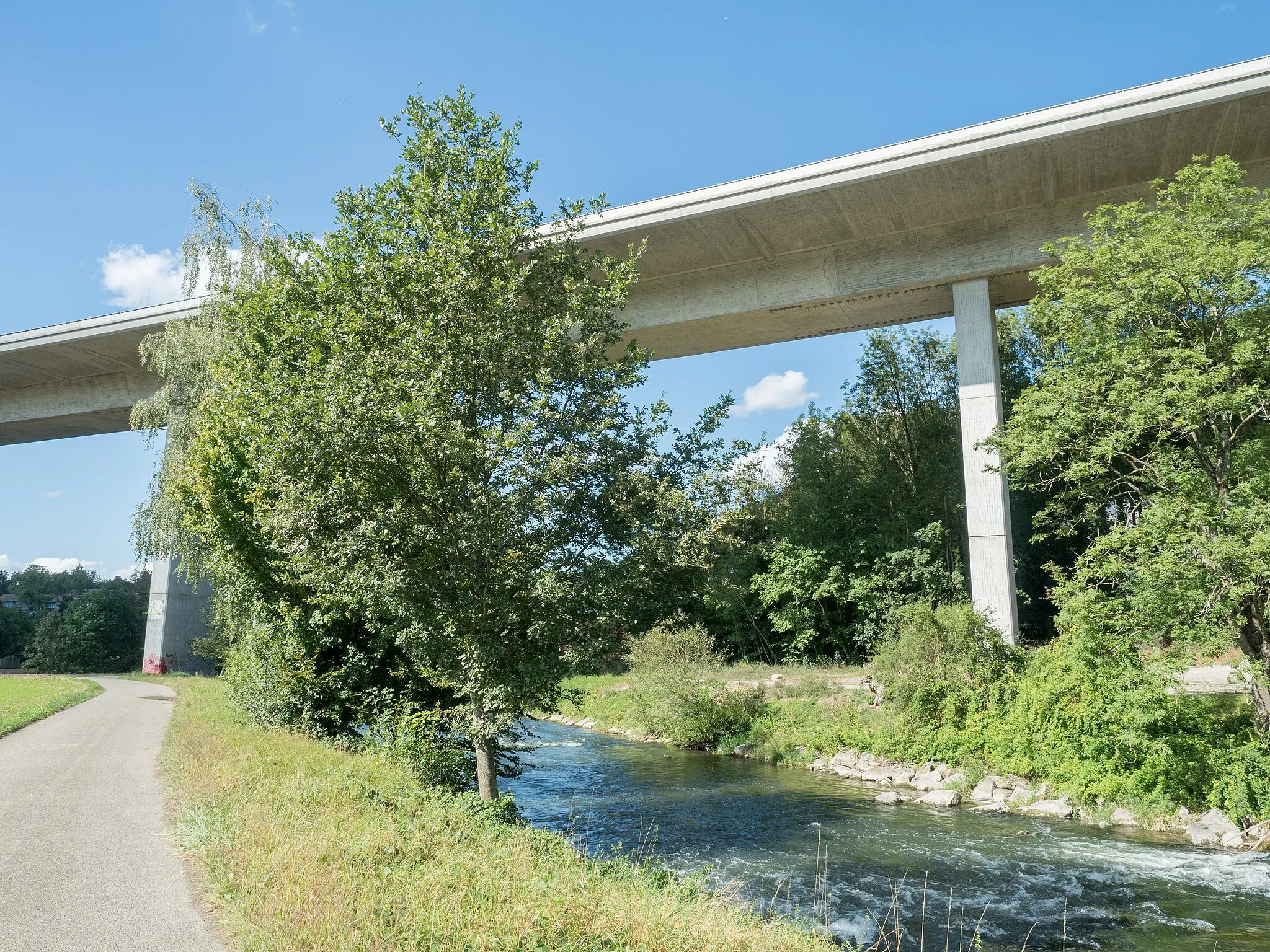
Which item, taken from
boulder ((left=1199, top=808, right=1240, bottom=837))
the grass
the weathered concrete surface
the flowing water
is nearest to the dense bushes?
boulder ((left=1199, top=808, right=1240, bottom=837))

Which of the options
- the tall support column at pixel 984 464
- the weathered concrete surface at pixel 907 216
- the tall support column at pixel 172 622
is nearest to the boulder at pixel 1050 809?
the tall support column at pixel 984 464

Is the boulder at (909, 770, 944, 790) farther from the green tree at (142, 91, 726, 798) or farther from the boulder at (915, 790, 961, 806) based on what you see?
the green tree at (142, 91, 726, 798)

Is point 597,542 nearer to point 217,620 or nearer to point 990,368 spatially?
point 990,368

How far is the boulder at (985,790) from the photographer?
17297mm

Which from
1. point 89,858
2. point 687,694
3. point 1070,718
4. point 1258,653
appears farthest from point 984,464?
point 89,858

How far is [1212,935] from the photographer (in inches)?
388

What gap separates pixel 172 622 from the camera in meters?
37.1

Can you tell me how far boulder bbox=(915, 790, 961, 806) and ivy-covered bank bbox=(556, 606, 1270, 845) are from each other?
0.19 metres

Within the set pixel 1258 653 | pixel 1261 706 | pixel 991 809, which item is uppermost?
pixel 1258 653

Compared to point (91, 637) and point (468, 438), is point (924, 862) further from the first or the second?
point (91, 637)

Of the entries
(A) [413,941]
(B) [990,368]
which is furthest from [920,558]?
(A) [413,941]

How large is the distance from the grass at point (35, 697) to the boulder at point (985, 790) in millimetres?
19686

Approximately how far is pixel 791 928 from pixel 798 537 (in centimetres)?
2866

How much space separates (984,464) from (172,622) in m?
34.4
